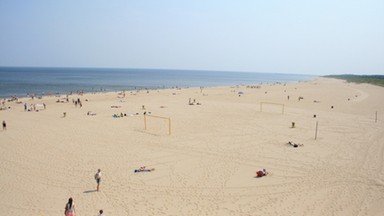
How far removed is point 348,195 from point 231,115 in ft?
57.2

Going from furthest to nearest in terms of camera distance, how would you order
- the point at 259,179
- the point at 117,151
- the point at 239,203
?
the point at 117,151 → the point at 259,179 → the point at 239,203

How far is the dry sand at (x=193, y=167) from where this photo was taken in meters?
10.1

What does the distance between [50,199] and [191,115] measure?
18.4m

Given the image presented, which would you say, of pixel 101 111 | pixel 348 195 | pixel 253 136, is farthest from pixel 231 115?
pixel 348 195

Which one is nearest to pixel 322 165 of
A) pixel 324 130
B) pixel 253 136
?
pixel 253 136

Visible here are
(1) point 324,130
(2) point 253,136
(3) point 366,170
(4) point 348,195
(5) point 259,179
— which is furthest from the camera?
(1) point 324,130

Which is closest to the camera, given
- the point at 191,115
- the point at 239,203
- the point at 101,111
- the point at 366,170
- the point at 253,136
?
the point at 239,203

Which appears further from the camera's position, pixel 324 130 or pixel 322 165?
pixel 324 130

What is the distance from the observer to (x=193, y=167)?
45.0 ft

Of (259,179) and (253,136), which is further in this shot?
(253,136)

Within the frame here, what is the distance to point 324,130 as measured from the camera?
21.7 meters

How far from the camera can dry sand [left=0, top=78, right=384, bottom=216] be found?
33.2ft

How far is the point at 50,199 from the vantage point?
34.4 feet

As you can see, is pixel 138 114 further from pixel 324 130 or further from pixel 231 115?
pixel 324 130
